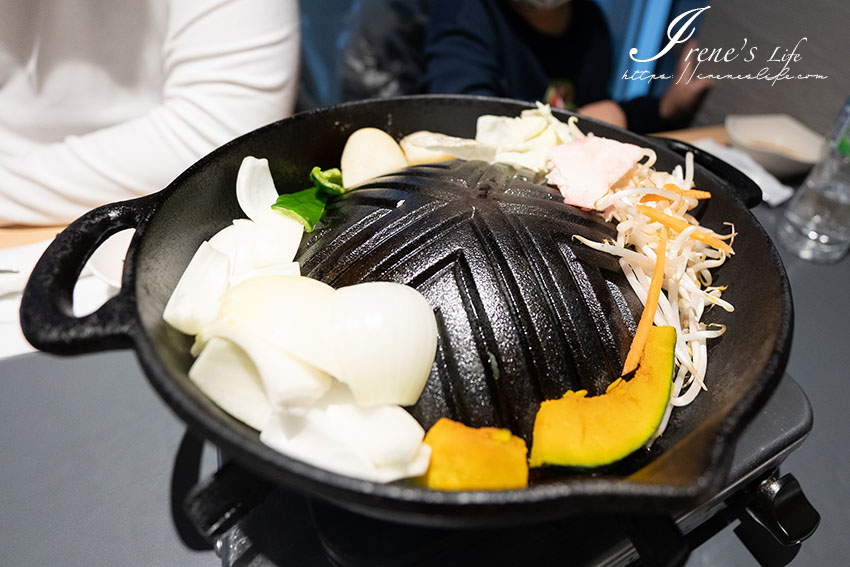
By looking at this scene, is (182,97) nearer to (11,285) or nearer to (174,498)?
(11,285)

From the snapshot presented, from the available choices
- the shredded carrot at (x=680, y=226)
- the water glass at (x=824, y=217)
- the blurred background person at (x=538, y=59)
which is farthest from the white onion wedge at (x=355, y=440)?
the blurred background person at (x=538, y=59)

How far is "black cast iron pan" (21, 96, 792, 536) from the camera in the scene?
571 mm

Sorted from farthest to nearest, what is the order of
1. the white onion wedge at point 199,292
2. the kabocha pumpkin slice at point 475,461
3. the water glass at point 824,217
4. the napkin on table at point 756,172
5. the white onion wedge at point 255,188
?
1. the napkin on table at point 756,172
2. the water glass at point 824,217
3. the white onion wedge at point 255,188
4. the white onion wedge at point 199,292
5. the kabocha pumpkin slice at point 475,461

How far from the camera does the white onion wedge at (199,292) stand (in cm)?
80

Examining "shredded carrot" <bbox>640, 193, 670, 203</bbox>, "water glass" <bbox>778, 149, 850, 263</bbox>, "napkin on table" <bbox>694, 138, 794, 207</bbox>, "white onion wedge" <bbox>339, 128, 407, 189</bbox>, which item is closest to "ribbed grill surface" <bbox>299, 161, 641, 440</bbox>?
"shredded carrot" <bbox>640, 193, 670, 203</bbox>

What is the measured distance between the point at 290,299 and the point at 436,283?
23 centimetres

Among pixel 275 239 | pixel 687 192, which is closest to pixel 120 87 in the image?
pixel 275 239

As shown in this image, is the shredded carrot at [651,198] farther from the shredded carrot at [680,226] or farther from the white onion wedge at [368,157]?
the white onion wedge at [368,157]

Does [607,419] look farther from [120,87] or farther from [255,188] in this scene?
[120,87]

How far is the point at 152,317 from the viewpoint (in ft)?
2.49

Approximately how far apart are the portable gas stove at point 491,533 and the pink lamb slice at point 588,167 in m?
0.48

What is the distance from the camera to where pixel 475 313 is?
2.82 ft

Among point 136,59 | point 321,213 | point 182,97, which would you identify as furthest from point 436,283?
point 136,59

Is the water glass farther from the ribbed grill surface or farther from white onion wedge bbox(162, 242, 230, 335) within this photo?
white onion wedge bbox(162, 242, 230, 335)
